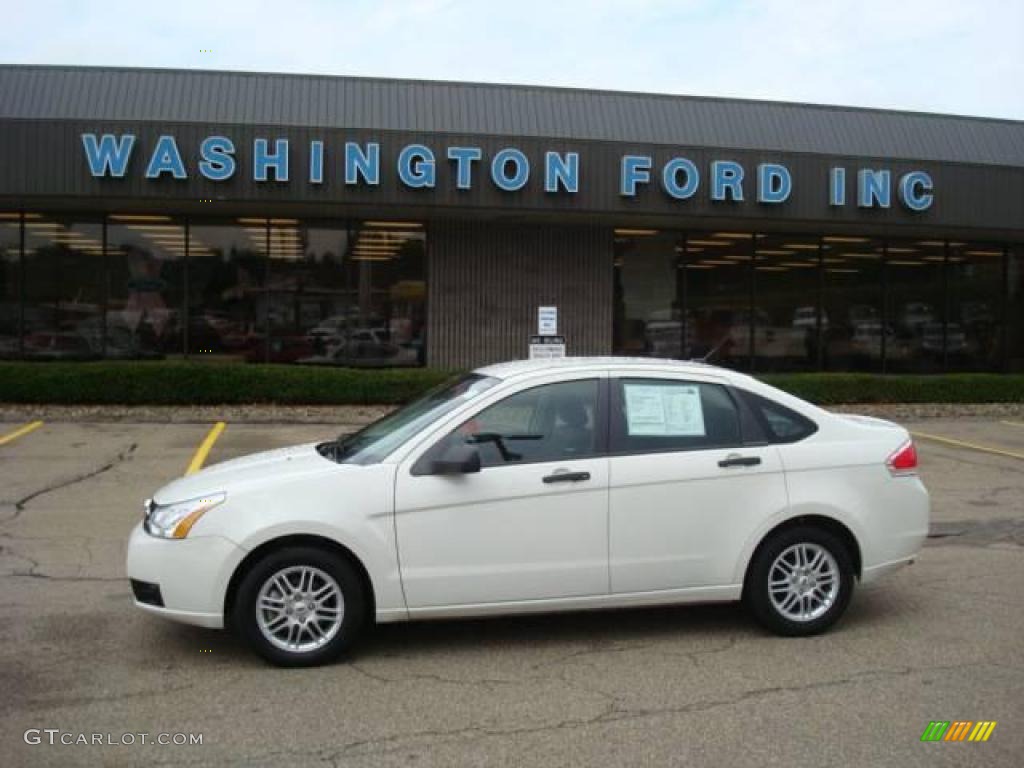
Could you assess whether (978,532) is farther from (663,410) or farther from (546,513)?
(546,513)

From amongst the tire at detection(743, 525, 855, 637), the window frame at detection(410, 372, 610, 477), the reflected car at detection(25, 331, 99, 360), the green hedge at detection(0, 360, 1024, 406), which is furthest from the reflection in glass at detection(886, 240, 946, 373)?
the window frame at detection(410, 372, 610, 477)

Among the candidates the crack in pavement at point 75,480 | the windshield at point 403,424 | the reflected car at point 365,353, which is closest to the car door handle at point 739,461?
the windshield at point 403,424

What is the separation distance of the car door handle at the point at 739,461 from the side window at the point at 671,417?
0.33 feet

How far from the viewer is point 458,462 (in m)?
5.04

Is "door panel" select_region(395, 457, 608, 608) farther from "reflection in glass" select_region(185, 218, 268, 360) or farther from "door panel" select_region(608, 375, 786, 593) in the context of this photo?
"reflection in glass" select_region(185, 218, 268, 360)

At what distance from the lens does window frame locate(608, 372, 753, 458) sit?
5414 millimetres

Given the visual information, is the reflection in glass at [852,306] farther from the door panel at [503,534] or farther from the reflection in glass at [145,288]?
the door panel at [503,534]

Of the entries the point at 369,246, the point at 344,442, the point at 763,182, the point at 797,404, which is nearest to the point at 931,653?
the point at 797,404

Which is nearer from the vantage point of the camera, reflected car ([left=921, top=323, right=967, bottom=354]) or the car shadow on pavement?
the car shadow on pavement

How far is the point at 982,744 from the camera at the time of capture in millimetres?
4148

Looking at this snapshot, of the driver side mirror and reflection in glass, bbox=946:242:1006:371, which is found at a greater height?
reflection in glass, bbox=946:242:1006:371

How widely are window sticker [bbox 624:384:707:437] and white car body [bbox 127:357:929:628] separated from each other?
0.10m

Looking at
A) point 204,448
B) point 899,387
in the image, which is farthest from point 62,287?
point 899,387

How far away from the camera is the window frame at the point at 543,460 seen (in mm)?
5156
